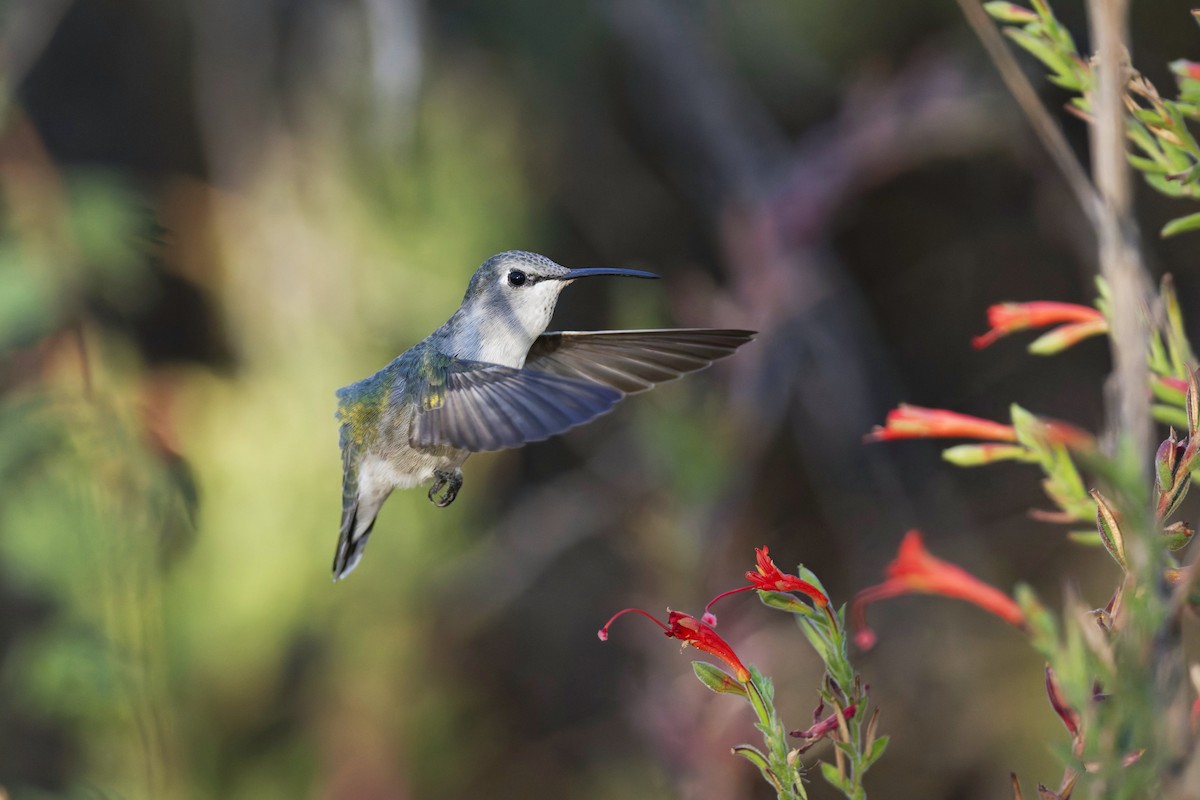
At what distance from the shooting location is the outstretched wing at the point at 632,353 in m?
1.85

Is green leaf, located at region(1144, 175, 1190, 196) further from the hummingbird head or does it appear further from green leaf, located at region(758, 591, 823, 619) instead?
the hummingbird head

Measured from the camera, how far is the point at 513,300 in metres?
1.94

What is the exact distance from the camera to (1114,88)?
3.02 ft

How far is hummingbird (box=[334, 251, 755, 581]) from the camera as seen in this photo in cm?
164

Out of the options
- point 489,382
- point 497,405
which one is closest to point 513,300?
point 489,382

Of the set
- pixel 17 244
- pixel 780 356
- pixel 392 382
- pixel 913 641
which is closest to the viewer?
pixel 392 382

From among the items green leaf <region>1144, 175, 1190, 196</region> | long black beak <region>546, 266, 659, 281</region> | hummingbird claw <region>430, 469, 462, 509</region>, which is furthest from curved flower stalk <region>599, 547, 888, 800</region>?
hummingbird claw <region>430, 469, 462, 509</region>

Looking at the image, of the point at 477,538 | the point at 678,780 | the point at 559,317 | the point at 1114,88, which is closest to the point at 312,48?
the point at 559,317

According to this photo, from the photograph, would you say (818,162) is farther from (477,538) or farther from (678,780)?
(678,780)

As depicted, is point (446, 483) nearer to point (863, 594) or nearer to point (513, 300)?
point (513, 300)

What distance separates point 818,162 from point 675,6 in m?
0.96

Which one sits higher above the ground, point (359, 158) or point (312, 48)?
point (312, 48)

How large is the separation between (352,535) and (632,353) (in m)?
0.63

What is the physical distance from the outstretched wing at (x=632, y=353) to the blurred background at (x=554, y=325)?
0.86 meters
